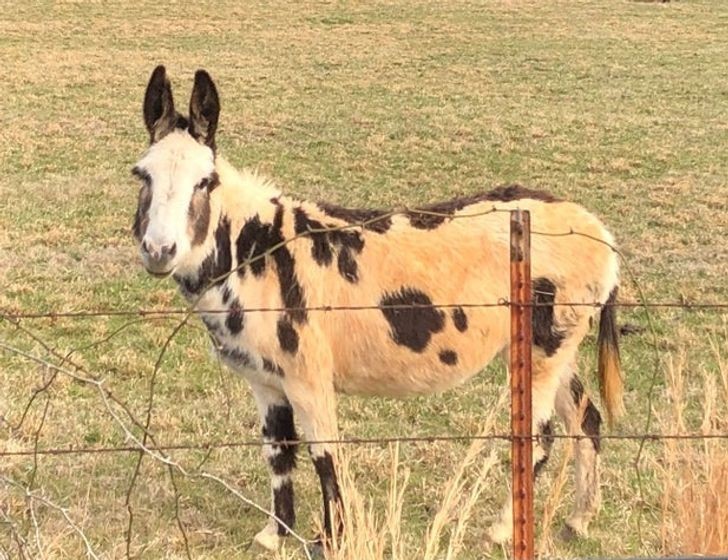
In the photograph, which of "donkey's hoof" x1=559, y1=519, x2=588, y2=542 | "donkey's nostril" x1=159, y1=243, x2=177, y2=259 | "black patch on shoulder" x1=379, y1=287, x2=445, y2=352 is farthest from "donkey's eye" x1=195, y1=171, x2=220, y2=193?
"donkey's hoof" x1=559, y1=519, x2=588, y2=542

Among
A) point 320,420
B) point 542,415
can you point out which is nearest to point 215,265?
point 320,420

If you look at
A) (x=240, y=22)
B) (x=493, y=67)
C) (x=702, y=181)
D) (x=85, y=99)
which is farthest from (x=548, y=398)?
(x=240, y=22)

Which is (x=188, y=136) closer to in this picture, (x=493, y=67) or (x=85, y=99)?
(x=85, y=99)

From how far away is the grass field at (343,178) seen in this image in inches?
225

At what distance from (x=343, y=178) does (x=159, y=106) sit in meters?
10.5

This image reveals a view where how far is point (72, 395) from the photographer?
23.5 ft

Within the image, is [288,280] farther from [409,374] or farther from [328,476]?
[328,476]

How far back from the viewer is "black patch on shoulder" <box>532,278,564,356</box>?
5469 millimetres

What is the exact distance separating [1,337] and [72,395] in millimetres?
1381

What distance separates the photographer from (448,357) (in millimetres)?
5375

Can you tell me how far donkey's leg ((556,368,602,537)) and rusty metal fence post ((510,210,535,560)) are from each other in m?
1.78

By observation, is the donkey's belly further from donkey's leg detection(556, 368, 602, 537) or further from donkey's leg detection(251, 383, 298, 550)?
donkey's leg detection(556, 368, 602, 537)

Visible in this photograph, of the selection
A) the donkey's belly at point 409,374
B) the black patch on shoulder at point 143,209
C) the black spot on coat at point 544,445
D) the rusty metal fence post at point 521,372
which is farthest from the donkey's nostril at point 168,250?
the black spot on coat at point 544,445

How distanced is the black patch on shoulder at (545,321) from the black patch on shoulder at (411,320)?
550 millimetres
